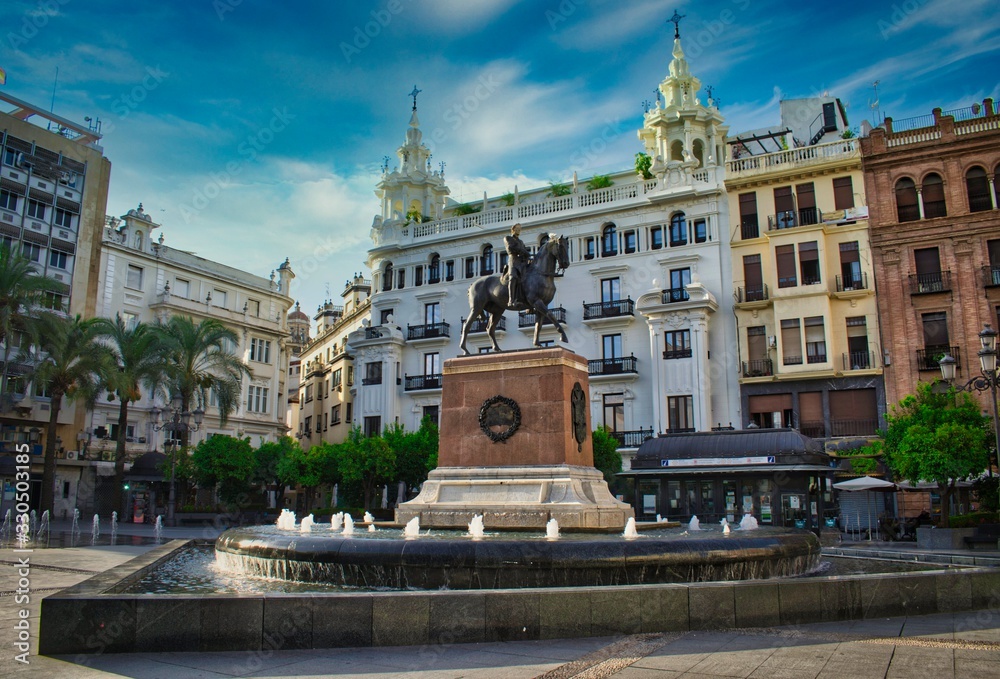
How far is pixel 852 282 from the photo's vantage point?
40.4 m

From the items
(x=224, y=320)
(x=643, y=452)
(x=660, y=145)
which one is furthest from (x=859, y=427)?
(x=224, y=320)

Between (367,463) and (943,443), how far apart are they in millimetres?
26147

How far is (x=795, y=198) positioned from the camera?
42.5 m

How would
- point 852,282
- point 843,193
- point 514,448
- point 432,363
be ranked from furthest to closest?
point 432,363 → point 843,193 → point 852,282 → point 514,448

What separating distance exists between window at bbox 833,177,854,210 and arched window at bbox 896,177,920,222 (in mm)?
2193

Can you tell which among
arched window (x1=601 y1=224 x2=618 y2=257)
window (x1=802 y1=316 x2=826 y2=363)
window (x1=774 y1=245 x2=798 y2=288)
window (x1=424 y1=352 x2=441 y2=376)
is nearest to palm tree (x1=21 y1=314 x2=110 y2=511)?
window (x1=424 y1=352 x2=441 y2=376)

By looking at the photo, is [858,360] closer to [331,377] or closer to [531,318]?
[531,318]

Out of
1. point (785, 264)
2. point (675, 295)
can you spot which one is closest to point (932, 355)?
point (785, 264)

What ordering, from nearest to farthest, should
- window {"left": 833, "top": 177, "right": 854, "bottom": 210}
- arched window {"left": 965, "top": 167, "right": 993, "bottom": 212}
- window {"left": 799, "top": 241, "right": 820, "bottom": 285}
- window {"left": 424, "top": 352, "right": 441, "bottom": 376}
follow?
arched window {"left": 965, "top": 167, "right": 993, "bottom": 212}
window {"left": 799, "top": 241, "right": 820, "bottom": 285}
window {"left": 833, "top": 177, "right": 854, "bottom": 210}
window {"left": 424, "top": 352, "right": 441, "bottom": 376}

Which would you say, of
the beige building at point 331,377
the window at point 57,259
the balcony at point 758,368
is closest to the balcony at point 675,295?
the balcony at point 758,368

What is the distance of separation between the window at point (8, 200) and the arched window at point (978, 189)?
53429mm

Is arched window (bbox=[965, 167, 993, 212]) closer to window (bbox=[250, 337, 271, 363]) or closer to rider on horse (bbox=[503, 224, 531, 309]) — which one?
rider on horse (bbox=[503, 224, 531, 309])

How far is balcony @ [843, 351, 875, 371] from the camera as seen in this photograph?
38881 millimetres

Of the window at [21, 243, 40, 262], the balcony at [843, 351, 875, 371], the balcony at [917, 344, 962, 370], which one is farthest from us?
the window at [21, 243, 40, 262]
